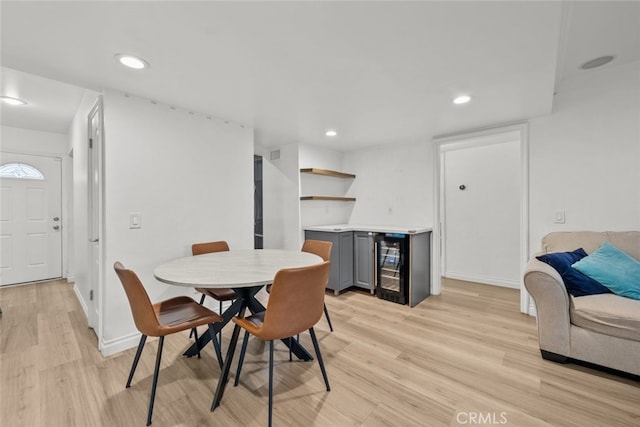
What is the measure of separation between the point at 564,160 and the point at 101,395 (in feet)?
14.4

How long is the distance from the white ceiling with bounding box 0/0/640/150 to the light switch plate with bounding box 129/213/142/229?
1.04m

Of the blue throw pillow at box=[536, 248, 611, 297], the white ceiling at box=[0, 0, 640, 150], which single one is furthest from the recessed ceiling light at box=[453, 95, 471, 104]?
the blue throw pillow at box=[536, 248, 611, 297]

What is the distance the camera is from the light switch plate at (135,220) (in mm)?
2367

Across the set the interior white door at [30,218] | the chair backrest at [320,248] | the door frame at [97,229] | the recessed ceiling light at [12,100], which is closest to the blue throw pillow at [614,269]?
the chair backrest at [320,248]

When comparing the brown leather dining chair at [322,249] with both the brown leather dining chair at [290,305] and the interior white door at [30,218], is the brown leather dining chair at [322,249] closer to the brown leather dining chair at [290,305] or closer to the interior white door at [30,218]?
the brown leather dining chair at [290,305]

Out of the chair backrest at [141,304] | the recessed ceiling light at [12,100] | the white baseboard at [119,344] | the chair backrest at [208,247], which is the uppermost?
the recessed ceiling light at [12,100]

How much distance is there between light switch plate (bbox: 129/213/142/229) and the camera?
7.77 feet

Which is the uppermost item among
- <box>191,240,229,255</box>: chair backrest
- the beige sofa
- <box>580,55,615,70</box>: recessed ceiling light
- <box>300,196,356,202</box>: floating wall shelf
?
<box>580,55,615,70</box>: recessed ceiling light

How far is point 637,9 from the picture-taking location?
1.83 meters

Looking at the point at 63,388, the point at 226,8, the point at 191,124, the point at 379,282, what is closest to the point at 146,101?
the point at 191,124

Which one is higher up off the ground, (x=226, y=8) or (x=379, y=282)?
(x=226, y=8)

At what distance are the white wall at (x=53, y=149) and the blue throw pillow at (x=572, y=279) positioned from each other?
6258mm

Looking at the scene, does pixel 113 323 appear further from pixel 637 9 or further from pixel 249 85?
pixel 637 9

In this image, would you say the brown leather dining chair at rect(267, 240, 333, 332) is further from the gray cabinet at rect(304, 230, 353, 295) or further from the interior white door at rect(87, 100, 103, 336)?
the interior white door at rect(87, 100, 103, 336)
